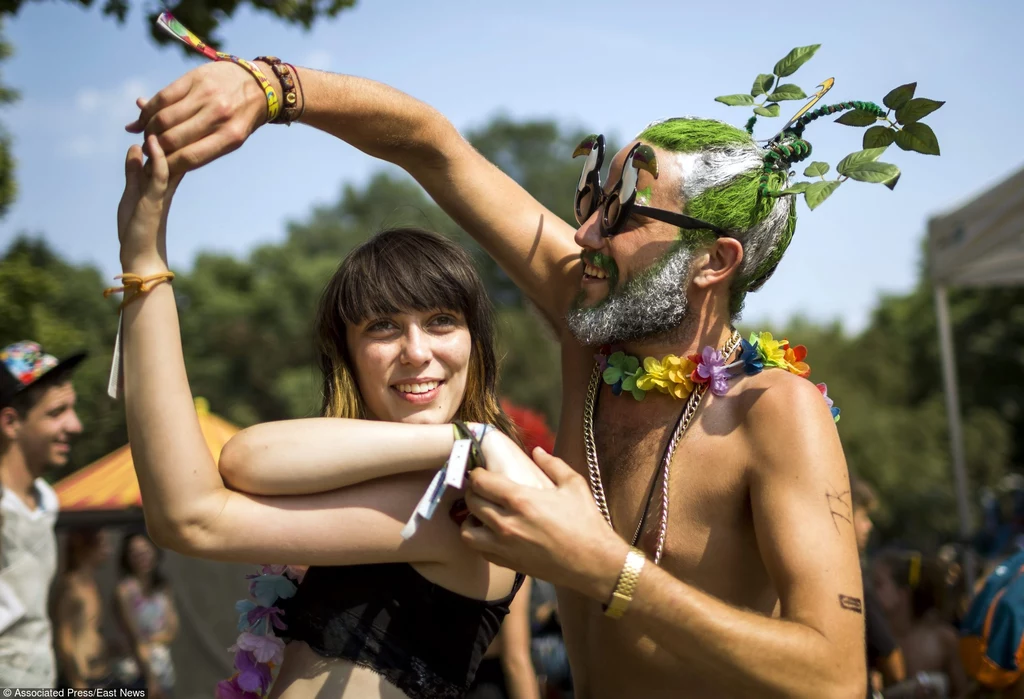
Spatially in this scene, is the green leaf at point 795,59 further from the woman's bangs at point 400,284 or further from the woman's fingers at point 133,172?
the woman's fingers at point 133,172

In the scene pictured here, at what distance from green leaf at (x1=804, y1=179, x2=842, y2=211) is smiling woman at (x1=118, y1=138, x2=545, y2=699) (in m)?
0.80

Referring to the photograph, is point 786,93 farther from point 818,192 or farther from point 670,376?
point 670,376

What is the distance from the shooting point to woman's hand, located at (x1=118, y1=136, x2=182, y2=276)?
1.80 m

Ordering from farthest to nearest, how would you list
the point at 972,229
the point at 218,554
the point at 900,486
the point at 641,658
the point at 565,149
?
the point at 565,149 < the point at 900,486 < the point at 972,229 < the point at 641,658 < the point at 218,554

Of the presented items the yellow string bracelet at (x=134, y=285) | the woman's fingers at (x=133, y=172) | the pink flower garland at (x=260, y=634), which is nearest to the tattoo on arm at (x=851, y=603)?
the pink flower garland at (x=260, y=634)

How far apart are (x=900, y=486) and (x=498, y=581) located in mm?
29583

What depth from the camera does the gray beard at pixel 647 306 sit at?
2.34 metres

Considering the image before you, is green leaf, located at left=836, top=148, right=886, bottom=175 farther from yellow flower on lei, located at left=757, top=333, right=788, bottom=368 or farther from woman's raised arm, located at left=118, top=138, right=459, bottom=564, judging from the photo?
woman's raised arm, located at left=118, top=138, right=459, bottom=564

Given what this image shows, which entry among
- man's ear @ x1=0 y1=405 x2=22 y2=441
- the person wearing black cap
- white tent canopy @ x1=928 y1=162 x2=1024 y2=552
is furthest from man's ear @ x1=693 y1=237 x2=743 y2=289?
white tent canopy @ x1=928 y1=162 x2=1024 y2=552

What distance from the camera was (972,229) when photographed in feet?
23.7

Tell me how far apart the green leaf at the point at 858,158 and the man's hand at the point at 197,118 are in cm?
127

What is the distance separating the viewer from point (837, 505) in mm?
2000

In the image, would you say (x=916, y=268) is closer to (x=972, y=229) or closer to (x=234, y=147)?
(x=972, y=229)

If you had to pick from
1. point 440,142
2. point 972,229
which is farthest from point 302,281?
point 440,142
